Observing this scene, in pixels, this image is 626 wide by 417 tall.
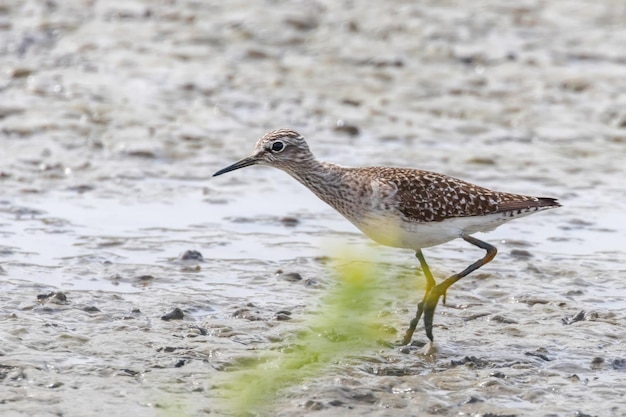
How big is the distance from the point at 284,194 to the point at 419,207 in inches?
157

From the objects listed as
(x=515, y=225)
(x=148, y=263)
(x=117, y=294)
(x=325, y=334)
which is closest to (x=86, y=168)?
(x=148, y=263)

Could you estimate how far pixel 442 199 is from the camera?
10172 mm

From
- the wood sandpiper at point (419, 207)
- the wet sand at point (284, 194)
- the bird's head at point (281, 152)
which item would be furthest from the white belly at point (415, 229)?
the bird's head at point (281, 152)

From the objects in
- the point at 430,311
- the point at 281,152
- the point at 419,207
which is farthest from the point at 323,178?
the point at 430,311

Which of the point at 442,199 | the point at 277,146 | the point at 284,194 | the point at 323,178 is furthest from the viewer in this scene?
the point at 284,194

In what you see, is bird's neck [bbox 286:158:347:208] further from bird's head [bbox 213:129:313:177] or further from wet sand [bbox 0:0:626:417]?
wet sand [bbox 0:0:626:417]

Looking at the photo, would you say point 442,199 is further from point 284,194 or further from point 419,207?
point 284,194

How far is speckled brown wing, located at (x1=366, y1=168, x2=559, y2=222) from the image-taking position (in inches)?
396

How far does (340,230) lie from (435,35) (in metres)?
6.92

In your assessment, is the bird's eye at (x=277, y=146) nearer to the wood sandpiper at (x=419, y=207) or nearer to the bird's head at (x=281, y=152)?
the bird's head at (x=281, y=152)

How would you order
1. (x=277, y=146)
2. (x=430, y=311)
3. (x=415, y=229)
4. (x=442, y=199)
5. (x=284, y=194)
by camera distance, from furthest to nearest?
(x=284, y=194) → (x=277, y=146) → (x=442, y=199) → (x=415, y=229) → (x=430, y=311)

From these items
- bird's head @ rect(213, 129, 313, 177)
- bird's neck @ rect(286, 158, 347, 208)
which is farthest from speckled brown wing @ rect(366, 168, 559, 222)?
bird's head @ rect(213, 129, 313, 177)

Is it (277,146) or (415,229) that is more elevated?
(277,146)

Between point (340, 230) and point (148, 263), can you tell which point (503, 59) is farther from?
point (148, 263)
